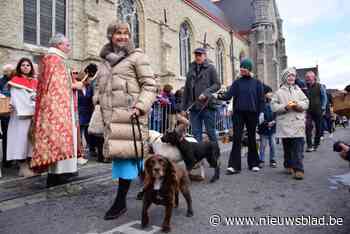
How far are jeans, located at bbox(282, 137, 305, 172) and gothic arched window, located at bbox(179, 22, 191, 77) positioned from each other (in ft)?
56.4

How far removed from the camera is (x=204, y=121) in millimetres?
5336

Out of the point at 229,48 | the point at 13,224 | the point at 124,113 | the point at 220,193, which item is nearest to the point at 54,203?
the point at 13,224

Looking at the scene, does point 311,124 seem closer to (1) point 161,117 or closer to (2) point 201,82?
(1) point 161,117

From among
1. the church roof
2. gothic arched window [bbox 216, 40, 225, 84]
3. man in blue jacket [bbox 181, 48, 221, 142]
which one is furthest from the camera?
the church roof

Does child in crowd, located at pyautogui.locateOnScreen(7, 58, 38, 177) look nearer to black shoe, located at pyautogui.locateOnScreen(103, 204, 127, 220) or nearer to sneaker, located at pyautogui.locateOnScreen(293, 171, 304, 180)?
black shoe, located at pyautogui.locateOnScreen(103, 204, 127, 220)

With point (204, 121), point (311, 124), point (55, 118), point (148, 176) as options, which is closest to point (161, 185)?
point (148, 176)

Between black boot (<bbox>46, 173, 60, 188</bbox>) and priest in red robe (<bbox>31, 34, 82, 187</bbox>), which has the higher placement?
priest in red robe (<bbox>31, 34, 82, 187</bbox>)

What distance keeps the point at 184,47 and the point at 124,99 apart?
20.4 metres

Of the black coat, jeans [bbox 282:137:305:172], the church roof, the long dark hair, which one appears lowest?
jeans [bbox 282:137:305:172]

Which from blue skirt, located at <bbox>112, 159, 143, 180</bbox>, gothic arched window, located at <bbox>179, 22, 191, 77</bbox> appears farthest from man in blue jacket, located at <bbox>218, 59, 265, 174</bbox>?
gothic arched window, located at <bbox>179, 22, 191, 77</bbox>

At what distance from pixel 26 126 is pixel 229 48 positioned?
27737 mm

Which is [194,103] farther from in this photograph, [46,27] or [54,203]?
[46,27]

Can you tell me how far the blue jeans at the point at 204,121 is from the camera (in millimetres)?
5246

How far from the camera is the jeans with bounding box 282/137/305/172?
4792mm
